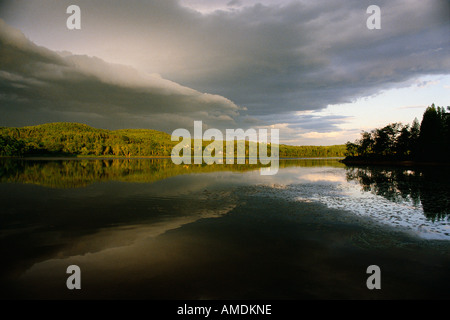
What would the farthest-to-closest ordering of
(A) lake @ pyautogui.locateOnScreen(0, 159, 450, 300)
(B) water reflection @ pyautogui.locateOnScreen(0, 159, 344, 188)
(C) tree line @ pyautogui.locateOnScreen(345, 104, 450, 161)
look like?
(C) tree line @ pyautogui.locateOnScreen(345, 104, 450, 161), (B) water reflection @ pyautogui.locateOnScreen(0, 159, 344, 188), (A) lake @ pyautogui.locateOnScreen(0, 159, 450, 300)

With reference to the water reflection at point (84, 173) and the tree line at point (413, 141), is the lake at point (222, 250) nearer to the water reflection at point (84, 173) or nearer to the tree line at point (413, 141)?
the water reflection at point (84, 173)

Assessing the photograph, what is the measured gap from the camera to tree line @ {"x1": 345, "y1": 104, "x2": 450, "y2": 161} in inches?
3644

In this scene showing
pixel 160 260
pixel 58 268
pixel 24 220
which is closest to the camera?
pixel 58 268

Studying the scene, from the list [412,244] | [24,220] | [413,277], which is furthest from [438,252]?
[24,220]

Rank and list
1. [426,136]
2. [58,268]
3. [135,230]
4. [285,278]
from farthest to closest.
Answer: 1. [426,136]
2. [135,230]
3. [58,268]
4. [285,278]

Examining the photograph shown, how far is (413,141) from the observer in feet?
357

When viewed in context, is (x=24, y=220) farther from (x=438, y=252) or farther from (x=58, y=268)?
(x=438, y=252)

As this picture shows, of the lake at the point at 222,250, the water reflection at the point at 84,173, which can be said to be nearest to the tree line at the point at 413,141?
the water reflection at the point at 84,173

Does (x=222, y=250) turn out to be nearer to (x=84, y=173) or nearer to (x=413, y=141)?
(x=84, y=173)

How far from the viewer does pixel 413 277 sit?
30.3ft

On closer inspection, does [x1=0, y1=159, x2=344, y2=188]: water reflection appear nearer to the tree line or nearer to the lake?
the lake

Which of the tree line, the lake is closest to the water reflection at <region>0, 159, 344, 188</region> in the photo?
the lake

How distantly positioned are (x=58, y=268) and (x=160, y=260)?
4.08 metres

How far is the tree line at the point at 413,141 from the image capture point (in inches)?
3644
